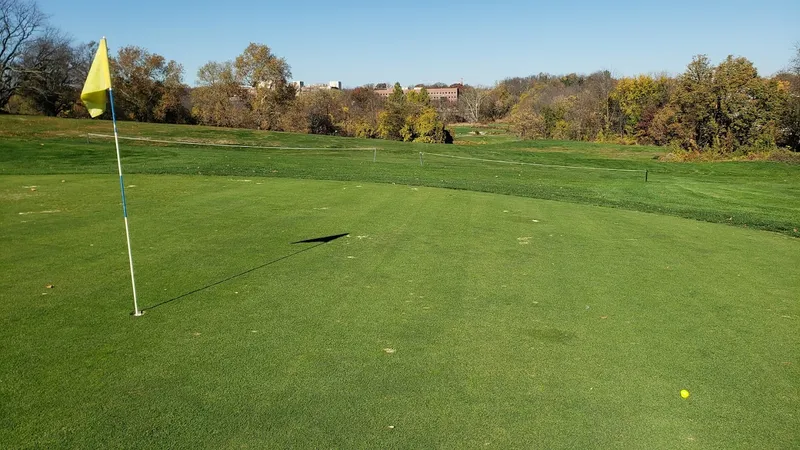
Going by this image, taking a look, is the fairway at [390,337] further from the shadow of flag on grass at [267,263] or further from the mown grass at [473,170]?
the mown grass at [473,170]

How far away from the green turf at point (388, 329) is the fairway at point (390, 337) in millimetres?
25

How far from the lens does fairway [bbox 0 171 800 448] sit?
13.0 ft

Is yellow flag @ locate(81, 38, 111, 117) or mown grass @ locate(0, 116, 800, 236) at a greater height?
yellow flag @ locate(81, 38, 111, 117)

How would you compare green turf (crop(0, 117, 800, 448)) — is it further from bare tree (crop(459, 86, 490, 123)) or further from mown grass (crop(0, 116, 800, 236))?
bare tree (crop(459, 86, 490, 123))

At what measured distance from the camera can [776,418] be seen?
13.8ft

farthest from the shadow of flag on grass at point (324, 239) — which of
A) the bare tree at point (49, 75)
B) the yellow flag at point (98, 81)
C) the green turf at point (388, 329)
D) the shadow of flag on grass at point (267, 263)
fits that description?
the bare tree at point (49, 75)

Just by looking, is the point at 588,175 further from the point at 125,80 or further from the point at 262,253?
the point at 125,80

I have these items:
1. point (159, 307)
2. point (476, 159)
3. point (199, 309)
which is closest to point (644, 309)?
point (199, 309)

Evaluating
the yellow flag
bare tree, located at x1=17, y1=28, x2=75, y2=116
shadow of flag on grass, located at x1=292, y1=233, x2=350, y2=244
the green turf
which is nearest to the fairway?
the green turf

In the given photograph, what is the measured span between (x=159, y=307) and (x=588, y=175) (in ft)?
70.2

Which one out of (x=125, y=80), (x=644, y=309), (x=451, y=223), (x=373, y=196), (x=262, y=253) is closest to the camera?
(x=644, y=309)

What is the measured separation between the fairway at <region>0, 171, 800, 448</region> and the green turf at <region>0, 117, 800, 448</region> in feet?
0.08

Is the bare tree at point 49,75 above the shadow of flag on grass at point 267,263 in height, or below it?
above

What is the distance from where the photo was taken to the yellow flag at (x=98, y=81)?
5586 mm
